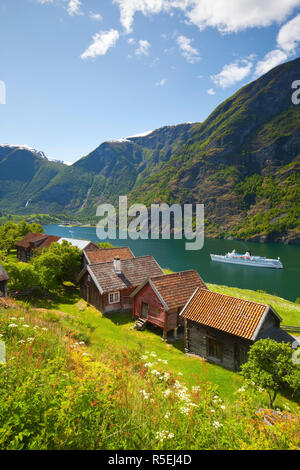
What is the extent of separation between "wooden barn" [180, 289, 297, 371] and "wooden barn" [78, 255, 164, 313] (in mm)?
11753

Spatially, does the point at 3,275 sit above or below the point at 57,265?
above

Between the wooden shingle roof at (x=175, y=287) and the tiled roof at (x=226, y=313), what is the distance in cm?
299

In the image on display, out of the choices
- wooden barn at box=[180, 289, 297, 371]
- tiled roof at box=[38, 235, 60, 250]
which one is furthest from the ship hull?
wooden barn at box=[180, 289, 297, 371]

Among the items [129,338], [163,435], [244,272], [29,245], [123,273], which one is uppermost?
[163,435]

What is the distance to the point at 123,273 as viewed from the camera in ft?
107

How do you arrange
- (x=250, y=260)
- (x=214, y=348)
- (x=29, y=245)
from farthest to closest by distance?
(x=250, y=260), (x=29, y=245), (x=214, y=348)

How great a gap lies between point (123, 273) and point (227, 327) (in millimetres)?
17173

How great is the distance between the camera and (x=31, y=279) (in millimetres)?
30609

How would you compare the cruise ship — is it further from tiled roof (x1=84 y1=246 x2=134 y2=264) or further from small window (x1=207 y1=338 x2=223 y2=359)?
small window (x1=207 y1=338 x2=223 y2=359)

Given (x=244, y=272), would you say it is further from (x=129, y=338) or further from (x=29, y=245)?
(x=129, y=338)

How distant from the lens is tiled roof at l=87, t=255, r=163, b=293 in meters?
30.4

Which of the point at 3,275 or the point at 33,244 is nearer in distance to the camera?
the point at 3,275

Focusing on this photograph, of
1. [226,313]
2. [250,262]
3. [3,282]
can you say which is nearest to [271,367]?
[226,313]
